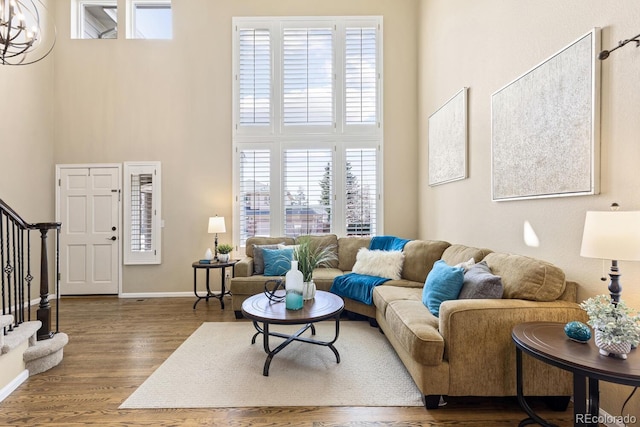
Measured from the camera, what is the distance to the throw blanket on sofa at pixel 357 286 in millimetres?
3426

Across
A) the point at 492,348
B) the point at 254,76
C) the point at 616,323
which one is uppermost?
the point at 254,76

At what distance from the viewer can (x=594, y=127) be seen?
1898 mm

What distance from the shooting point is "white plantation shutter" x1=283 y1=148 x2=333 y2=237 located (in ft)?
15.9

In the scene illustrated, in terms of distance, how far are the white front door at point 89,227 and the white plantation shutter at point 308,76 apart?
9.52 ft

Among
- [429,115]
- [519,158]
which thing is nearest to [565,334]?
[519,158]

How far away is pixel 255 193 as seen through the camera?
4859 millimetres

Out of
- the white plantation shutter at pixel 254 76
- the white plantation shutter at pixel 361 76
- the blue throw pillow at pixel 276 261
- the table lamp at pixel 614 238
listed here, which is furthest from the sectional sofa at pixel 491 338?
the white plantation shutter at pixel 254 76

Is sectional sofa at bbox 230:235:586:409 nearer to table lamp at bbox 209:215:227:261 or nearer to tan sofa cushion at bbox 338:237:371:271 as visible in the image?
tan sofa cushion at bbox 338:237:371:271

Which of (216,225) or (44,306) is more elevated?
(216,225)

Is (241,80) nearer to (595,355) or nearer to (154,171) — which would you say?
(154,171)

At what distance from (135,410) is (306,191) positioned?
135 inches

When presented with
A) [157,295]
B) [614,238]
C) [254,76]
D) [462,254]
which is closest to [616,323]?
[614,238]

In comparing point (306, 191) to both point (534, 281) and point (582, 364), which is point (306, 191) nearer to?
point (534, 281)

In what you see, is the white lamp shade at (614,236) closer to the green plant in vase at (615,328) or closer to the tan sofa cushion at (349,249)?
the green plant in vase at (615,328)
